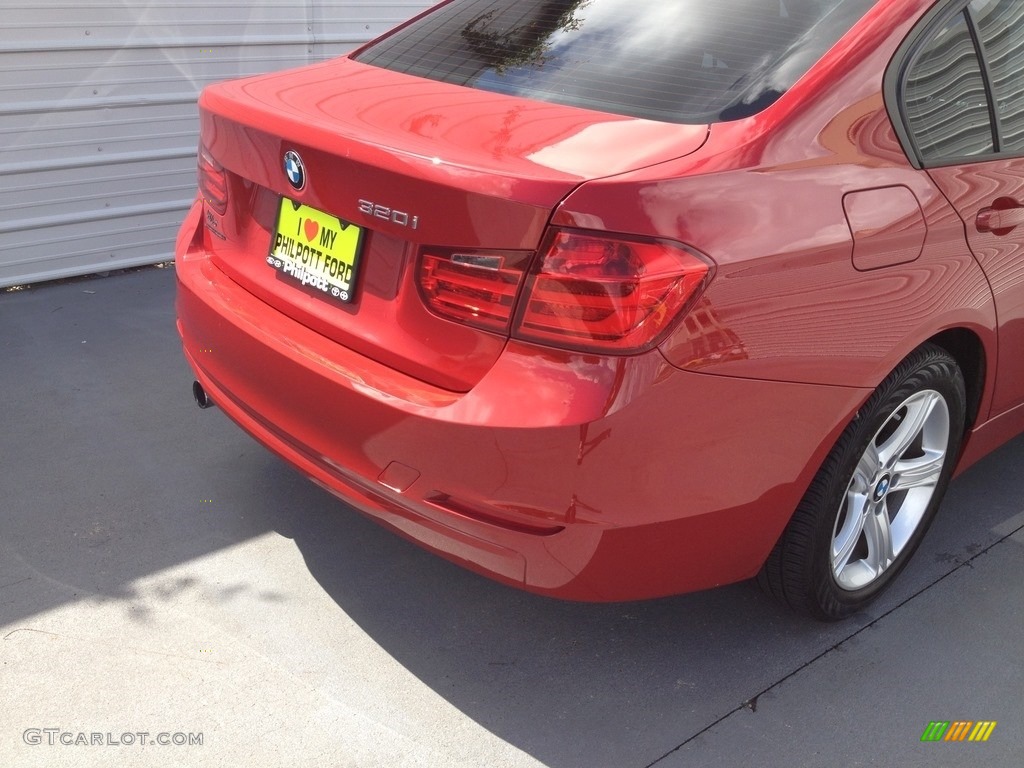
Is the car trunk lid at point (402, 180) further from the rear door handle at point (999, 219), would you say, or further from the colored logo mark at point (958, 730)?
the colored logo mark at point (958, 730)

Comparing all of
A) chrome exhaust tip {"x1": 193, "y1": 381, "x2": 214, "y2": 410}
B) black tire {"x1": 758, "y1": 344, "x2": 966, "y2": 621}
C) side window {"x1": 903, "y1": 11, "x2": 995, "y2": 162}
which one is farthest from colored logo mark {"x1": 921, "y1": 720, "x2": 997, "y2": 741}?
chrome exhaust tip {"x1": 193, "y1": 381, "x2": 214, "y2": 410}

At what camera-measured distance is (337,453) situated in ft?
7.55

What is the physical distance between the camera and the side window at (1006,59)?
260 cm

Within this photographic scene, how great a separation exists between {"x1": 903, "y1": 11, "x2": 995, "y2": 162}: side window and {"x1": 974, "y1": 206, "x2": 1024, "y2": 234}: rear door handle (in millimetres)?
143

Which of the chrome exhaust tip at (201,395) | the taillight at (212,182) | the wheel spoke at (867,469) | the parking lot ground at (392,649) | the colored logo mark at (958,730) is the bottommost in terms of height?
the parking lot ground at (392,649)

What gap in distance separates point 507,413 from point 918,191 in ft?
3.51

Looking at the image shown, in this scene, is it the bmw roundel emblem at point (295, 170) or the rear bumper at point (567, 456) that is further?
the bmw roundel emblem at point (295, 170)

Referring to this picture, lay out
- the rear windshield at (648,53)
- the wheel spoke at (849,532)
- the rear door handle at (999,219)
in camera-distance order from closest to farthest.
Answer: the rear windshield at (648,53) < the rear door handle at (999,219) < the wheel spoke at (849,532)

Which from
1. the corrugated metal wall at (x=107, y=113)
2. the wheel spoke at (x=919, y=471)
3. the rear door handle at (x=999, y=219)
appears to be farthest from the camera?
the corrugated metal wall at (x=107, y=113)

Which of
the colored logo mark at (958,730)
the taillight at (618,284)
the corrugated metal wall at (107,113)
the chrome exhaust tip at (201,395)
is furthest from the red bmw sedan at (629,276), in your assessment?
the corrugated metal wall at (107,113)

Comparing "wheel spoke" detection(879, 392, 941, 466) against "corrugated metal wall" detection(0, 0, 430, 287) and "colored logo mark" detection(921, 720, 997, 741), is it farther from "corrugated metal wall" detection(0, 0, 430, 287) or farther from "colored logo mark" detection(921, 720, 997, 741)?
"corrugated metal wall" detection(0, 0, 430, 287)

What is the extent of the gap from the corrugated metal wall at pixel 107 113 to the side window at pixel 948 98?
402 centimetres

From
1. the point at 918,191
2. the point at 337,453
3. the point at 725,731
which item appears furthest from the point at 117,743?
the point at 918,191

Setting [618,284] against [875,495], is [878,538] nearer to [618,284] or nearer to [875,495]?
[875,495]
